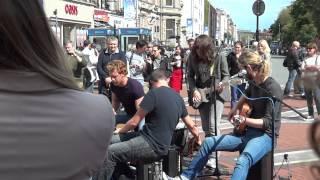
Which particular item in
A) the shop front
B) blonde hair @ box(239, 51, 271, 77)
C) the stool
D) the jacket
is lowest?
the stool

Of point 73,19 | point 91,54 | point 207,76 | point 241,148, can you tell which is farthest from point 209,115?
point 73,19

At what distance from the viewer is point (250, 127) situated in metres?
5.73

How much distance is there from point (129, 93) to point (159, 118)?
1.31m

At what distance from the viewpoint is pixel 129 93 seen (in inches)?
273

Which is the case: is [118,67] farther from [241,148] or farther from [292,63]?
[292,63]

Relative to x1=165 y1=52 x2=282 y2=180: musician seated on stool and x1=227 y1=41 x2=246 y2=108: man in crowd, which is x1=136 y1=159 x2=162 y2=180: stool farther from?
x1=227 y1=41 x2=246 y2=108: man in crowd

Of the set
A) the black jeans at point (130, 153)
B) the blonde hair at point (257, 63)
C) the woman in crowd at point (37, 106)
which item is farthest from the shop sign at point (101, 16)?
the woman in crowd at point (37, 106)

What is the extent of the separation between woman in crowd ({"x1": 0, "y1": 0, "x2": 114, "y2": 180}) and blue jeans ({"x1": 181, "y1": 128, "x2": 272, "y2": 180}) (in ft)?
13.7

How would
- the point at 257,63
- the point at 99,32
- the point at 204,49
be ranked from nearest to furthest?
1. the point at 257,63
2. the point at 204,49
3. the point at 99,32

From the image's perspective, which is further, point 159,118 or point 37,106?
point 159,118

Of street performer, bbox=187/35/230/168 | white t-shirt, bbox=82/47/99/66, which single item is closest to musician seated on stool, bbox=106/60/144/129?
street performer, bbox=187/35/230/168

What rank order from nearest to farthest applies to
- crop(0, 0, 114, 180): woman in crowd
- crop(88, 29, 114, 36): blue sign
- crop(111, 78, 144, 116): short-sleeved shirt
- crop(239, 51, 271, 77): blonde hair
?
crop(0, 0, 114, 180): woman in crowd, crop(239, 51, 271, 77): blonde hair, crop(111, 78, 144, 116): short-sleeved shirt, crop(88, 29, 114, 36): blue sign

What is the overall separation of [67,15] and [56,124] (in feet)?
136

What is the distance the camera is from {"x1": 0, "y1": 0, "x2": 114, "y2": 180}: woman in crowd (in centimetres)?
128
